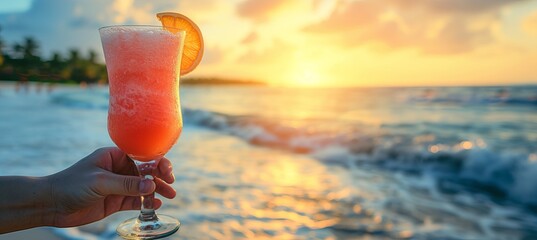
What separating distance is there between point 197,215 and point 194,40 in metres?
1.85

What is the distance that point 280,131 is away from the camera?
9.24m

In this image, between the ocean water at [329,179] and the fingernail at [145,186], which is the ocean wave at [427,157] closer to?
the ocean water at [329,179]

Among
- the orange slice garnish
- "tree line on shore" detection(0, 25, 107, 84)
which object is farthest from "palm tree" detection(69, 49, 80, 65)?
the orange slice garnish

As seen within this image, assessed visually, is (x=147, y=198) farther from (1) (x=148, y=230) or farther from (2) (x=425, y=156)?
(2) (x=425, y=156)

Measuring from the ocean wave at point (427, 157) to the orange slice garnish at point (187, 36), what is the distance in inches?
162

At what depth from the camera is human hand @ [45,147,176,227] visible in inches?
65.2

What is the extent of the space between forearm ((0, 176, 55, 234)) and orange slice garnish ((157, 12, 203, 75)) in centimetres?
83

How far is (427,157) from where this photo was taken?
6.84 meters

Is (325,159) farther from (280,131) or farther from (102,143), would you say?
(102,143)

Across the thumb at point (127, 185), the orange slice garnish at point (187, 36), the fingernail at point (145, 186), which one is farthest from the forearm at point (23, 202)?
the orange slice garnish at point (187, 36)

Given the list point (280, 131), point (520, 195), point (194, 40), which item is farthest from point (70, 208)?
point (280, 131)

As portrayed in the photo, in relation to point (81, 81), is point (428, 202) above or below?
below

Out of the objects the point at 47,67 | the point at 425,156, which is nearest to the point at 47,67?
the point at 47,67

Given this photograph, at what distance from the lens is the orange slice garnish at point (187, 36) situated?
6.59 ft
